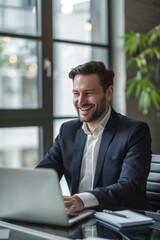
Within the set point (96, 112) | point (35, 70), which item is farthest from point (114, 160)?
point (35, 70)

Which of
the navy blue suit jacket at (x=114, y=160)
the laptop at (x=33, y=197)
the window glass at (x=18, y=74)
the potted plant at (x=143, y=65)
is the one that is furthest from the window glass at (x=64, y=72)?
the laptop at (x=33, y=197)

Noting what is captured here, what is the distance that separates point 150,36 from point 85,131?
81.7 inches

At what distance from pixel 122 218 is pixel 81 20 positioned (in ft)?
9.51

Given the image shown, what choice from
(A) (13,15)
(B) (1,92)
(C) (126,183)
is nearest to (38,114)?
(B) (1,92)

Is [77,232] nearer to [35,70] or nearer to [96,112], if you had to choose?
[96,112]

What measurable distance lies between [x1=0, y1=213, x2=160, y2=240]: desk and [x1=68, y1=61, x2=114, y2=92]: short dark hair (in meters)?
0.81

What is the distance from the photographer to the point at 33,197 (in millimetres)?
→ 1350

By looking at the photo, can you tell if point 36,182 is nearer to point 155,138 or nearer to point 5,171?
point 5,171

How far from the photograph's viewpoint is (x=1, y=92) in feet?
11.1

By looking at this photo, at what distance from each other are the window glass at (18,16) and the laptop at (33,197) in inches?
85.7

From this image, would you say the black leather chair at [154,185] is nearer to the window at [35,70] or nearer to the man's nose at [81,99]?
the man's nose at [81,99]

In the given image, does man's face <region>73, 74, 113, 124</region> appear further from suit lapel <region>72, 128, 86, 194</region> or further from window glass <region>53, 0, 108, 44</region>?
window glass <region>53, 0, 108, 44</region>

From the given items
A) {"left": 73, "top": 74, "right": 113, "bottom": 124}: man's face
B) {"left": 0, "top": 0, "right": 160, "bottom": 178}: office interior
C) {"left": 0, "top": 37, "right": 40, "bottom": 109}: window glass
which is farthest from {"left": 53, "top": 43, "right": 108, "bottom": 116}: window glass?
{"left": 73, "top": 74, "right": 113, "bottom": 124}: man's face

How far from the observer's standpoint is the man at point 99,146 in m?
1.81
